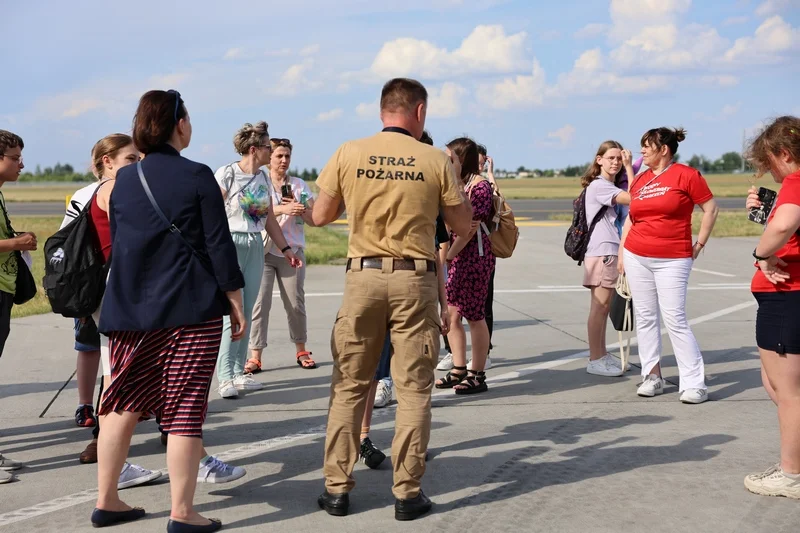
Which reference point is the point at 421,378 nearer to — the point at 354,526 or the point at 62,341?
the point at 354,526

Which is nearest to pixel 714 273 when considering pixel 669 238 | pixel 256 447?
pixel 669 238

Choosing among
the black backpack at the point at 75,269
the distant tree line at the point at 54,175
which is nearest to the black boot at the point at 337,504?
the black backpack at the point at 75,269

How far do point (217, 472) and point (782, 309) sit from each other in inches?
125

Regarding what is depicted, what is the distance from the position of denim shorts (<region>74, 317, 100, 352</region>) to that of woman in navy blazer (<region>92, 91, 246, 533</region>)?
155 cm

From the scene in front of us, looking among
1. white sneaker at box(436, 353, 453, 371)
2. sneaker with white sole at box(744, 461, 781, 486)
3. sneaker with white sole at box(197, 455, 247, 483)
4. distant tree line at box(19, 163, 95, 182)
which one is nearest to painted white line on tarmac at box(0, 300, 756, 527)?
sneaker with white sole at box(197, 455, 247, 483)

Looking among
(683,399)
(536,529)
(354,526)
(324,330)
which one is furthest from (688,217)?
(324,330)

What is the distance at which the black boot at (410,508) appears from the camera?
4195 mm

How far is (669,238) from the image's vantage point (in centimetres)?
654

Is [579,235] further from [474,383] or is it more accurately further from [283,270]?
[283,270]

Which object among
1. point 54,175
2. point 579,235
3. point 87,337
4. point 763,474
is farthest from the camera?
point 54,175

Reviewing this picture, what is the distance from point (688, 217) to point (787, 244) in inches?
84.8

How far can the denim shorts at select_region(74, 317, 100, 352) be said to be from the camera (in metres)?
5.54

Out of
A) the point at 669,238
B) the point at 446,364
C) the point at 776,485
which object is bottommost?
the point at 446,364

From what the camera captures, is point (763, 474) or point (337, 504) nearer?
point (337, 504)
